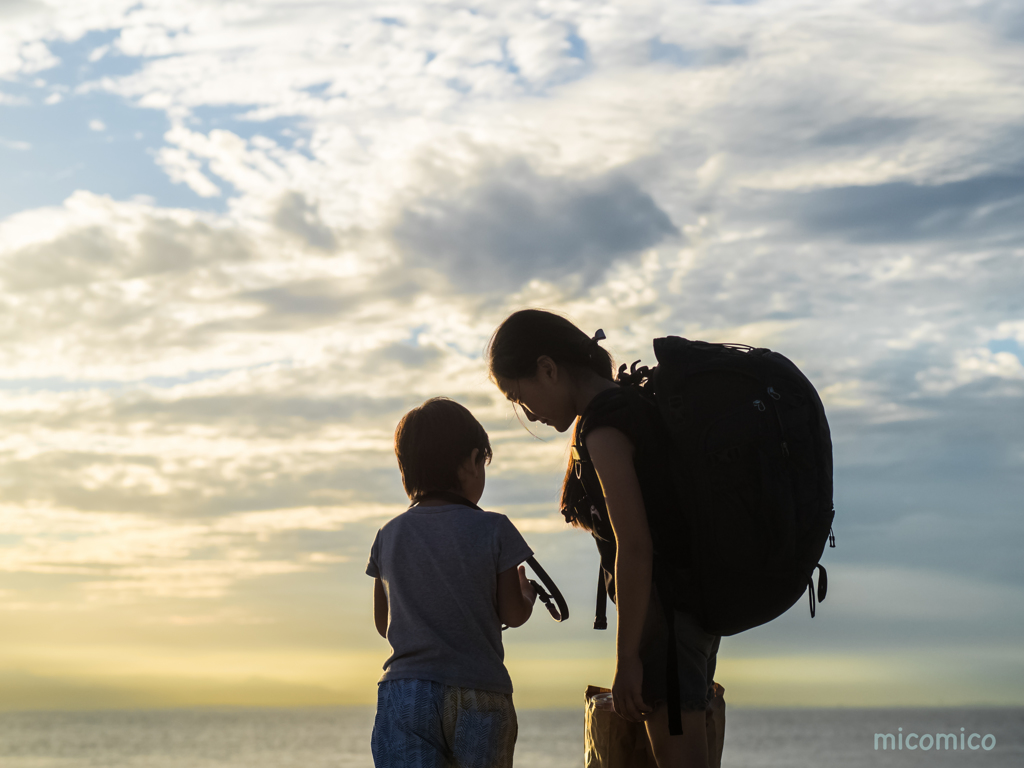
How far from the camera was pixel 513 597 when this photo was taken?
10.1ft

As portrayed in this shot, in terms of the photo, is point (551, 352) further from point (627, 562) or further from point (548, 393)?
point (627, 562)

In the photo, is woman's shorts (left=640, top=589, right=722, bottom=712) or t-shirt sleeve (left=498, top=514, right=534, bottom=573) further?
t-shirt sleeve (left=498, top=514, right=534, bottom=573)

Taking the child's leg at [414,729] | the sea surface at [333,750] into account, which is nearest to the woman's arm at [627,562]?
the child's leg at [414,729]

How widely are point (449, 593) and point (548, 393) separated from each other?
77 cm

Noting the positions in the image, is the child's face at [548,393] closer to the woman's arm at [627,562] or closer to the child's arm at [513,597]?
the woman's arm at [627,562]

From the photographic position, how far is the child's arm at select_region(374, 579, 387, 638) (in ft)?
11.0

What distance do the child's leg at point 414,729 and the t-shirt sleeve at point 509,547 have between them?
46 centimetres

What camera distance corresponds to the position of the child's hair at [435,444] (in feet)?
10.5

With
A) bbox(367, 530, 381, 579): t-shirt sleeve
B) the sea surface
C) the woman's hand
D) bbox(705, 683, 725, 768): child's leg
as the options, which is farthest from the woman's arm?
the sea surface

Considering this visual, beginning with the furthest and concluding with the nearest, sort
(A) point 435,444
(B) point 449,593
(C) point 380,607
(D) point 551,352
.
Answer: (C) point 380,607 → (A) point 435,444 → (B) point 449,593 → (D) point 551,352

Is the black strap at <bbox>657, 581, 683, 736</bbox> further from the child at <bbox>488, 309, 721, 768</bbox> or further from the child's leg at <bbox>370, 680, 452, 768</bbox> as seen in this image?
the child's leg at <bbox>370, 680, 452, 768</bbox>

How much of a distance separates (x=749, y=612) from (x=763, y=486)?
0.38 metres

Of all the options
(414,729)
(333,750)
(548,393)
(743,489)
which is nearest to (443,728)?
(414,729)

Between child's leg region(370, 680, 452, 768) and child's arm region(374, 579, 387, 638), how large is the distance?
40cm
